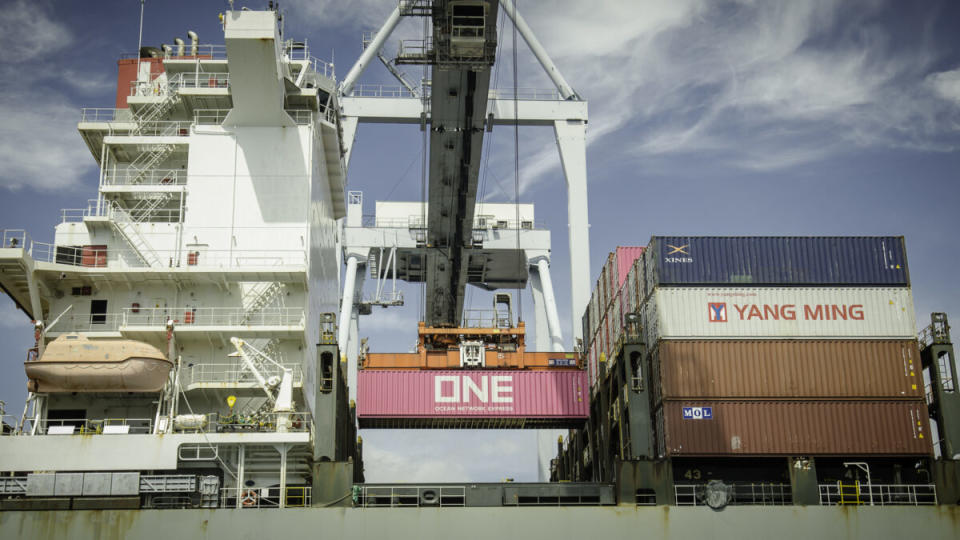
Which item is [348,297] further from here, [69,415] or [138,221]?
[69,415]

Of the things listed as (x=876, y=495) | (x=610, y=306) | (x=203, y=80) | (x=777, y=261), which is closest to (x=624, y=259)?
(x=610, y=306)

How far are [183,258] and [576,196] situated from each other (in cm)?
1853

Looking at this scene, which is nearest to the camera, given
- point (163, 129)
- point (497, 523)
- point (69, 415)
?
point (497, 523)

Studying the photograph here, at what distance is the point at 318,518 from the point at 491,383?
10.5 meters

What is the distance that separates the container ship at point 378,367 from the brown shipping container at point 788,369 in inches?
2.2

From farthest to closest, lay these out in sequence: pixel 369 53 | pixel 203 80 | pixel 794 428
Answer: pixel 369 53 < pixel 203 80 < pixel 794 428

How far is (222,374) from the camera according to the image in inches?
997

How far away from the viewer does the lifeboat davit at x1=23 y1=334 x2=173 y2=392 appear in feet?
75.4

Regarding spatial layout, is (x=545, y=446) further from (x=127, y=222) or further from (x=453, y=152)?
(x=127, y=222)

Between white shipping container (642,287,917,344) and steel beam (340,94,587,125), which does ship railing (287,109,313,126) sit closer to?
steel beam (340,94,587,125)

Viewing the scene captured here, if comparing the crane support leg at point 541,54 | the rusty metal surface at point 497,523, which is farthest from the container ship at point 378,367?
the crane support leg at point 541,54

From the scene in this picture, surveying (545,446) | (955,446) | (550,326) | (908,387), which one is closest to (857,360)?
(908,387)

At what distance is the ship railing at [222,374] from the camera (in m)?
25.0

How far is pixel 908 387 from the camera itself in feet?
75.2
